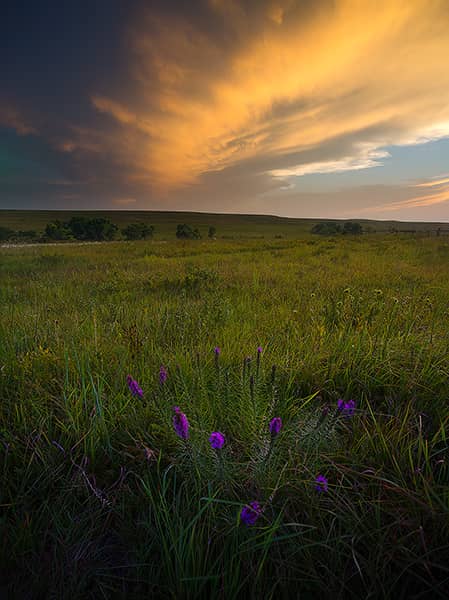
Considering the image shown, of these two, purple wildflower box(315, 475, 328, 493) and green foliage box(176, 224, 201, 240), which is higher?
green foliage box(176, 224, 201, 240)

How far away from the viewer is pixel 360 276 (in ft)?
20.7

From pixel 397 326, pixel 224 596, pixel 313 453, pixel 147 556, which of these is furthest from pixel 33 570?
pixel 397 326

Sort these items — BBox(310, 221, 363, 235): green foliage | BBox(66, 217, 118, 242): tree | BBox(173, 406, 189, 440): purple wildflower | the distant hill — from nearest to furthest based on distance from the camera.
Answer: BBox(173, 406, 189, 440): purple wildflower < BBox(66, 217, 118, 242): tree < BBox(310, 221, 363, 235): green foliage < the distant hill

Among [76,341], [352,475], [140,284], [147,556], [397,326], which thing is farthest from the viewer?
[140,284]

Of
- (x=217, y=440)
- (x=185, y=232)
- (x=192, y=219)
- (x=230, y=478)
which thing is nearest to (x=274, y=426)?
(x=217, y=440)

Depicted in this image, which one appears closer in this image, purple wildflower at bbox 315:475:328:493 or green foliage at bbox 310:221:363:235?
purple wildflower at bbox 315:475:328:493

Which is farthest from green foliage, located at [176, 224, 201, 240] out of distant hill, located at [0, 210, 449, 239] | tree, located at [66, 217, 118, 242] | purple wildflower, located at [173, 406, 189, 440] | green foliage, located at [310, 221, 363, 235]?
purple wildflower, located at [173, 406, 189, 440]

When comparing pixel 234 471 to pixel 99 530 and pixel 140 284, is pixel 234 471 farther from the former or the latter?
pixel 140 284

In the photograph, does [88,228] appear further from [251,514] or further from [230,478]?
[251,514]

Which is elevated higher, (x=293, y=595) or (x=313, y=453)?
(x=313, y=453)

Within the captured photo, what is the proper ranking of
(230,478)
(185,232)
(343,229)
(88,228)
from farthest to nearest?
(343,229), (88,228), (185,232), (230,478)

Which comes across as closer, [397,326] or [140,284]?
[397,326]

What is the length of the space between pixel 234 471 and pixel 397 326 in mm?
2549

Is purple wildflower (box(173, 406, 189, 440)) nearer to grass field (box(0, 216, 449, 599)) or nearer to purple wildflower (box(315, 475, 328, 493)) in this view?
grass field (box(0, 216, 449, 599))
